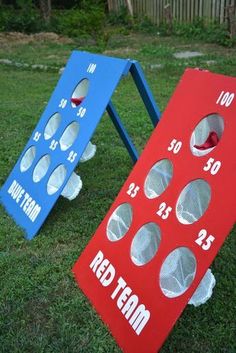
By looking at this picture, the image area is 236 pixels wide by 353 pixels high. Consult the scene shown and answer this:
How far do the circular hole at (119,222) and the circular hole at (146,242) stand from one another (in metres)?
0.12

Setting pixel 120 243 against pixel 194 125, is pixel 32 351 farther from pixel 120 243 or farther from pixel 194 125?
pixel 194 125

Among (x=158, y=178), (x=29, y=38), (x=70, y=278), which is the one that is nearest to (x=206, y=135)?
(x=158, y=178)

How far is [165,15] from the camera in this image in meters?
Result: 13.1

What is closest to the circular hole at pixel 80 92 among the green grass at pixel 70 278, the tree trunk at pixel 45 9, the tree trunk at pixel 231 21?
the green grass at pixel 70 278

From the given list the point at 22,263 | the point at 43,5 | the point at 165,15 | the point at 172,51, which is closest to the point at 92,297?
the point at 22,263

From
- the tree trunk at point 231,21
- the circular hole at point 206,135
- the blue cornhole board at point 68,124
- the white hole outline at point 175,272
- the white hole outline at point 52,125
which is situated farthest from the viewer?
the tree trunk at point 231,21

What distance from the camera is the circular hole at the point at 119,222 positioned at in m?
2.74

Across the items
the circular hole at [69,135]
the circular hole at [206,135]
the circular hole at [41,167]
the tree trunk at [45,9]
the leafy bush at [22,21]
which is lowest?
the leafy bush at [22,21]

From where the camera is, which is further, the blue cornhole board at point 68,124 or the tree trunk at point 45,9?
the tree trunk at point 45,9

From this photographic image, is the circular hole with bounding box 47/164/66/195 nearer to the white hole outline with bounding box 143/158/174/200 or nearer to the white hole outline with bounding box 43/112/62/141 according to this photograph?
the white hole outline with bounding box 43/112/62/141

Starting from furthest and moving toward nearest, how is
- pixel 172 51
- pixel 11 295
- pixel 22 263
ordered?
pixel 172 51
pixel 22 263
pixel 11 295

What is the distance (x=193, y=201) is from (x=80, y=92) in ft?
5.67

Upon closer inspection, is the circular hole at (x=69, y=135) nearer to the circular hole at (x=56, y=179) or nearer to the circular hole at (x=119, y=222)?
the circular hole at (x=56, y=179)

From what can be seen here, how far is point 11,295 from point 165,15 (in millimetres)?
11320
